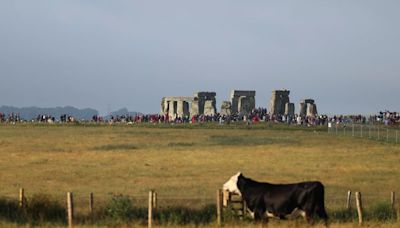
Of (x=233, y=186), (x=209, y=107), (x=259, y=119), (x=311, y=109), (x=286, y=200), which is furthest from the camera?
(x=209, y=107)

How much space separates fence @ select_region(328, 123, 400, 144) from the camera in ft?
211

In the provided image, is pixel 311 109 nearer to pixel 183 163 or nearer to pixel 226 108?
pixel 226 108

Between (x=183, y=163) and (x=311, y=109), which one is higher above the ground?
(x=311, y=109)

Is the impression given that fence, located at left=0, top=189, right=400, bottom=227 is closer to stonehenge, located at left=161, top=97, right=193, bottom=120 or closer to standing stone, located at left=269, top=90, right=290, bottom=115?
standing stone, located at left=269, top=90, right=290, bottom=115

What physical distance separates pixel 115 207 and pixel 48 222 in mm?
2116

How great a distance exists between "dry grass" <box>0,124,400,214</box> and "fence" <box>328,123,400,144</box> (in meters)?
2.87

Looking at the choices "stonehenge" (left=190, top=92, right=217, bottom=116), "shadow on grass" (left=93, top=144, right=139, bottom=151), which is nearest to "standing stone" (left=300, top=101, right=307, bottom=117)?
"stonehenge" (left=190, top=92, right=217, bottom=116)

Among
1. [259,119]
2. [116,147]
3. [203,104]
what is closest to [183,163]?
[116,147]

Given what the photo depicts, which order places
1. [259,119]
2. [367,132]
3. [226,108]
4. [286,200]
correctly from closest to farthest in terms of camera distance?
[286,200] < [367,132] < [259,119] < [226,108]

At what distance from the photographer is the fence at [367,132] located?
64256 mm

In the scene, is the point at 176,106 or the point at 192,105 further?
the point at 176,106

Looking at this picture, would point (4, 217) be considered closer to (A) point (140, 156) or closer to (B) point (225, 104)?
(A) point (140, 156)

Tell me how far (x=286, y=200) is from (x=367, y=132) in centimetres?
4939

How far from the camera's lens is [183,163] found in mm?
44500
